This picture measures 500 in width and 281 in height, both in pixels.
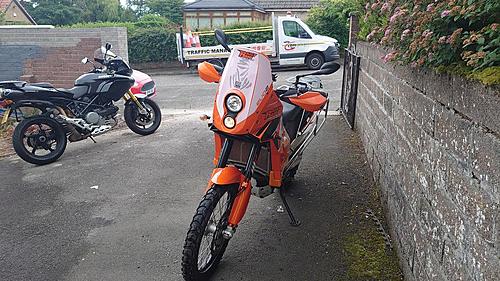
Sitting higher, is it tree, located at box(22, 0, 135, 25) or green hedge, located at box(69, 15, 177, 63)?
tree, located at box(22, 0, 135, 25)

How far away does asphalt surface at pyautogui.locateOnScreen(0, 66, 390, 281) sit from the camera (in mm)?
3113

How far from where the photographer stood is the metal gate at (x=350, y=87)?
250 inches

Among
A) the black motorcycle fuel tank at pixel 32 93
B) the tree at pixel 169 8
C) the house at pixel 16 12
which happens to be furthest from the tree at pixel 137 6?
the black motorcycle fuel tank at pixel 32 93

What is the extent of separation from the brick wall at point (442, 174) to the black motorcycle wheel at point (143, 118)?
13.7 ft

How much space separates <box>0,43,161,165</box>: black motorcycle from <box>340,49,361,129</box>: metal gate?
294cm

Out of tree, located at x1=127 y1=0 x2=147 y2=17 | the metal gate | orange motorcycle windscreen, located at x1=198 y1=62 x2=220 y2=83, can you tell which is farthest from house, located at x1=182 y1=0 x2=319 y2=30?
orange motorcycle windscreen, located at x1=198 y1=62 x2=220 y2=83

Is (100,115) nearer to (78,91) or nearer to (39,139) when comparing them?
(78,91)

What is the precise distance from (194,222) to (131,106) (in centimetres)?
446

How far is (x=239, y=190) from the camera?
3.00m

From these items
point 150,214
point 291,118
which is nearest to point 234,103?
point 291,118

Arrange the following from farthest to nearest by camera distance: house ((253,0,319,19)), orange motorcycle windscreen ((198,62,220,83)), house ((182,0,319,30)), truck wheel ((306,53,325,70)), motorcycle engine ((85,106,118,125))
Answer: house ((253,0,319,19))
house ((182,0,319,30))
truck wheel ((306,53,325,70))
motorcycle engine ((85,106,118,125))
orange motorcycle windscreen ((198,62,220,83))

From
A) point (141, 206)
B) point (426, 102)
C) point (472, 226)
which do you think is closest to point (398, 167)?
point (426, 102)

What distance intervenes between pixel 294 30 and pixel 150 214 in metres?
14.3

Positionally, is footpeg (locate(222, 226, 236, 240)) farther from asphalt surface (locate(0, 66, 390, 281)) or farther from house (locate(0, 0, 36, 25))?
house (locate(0, 0, 36, 25))
